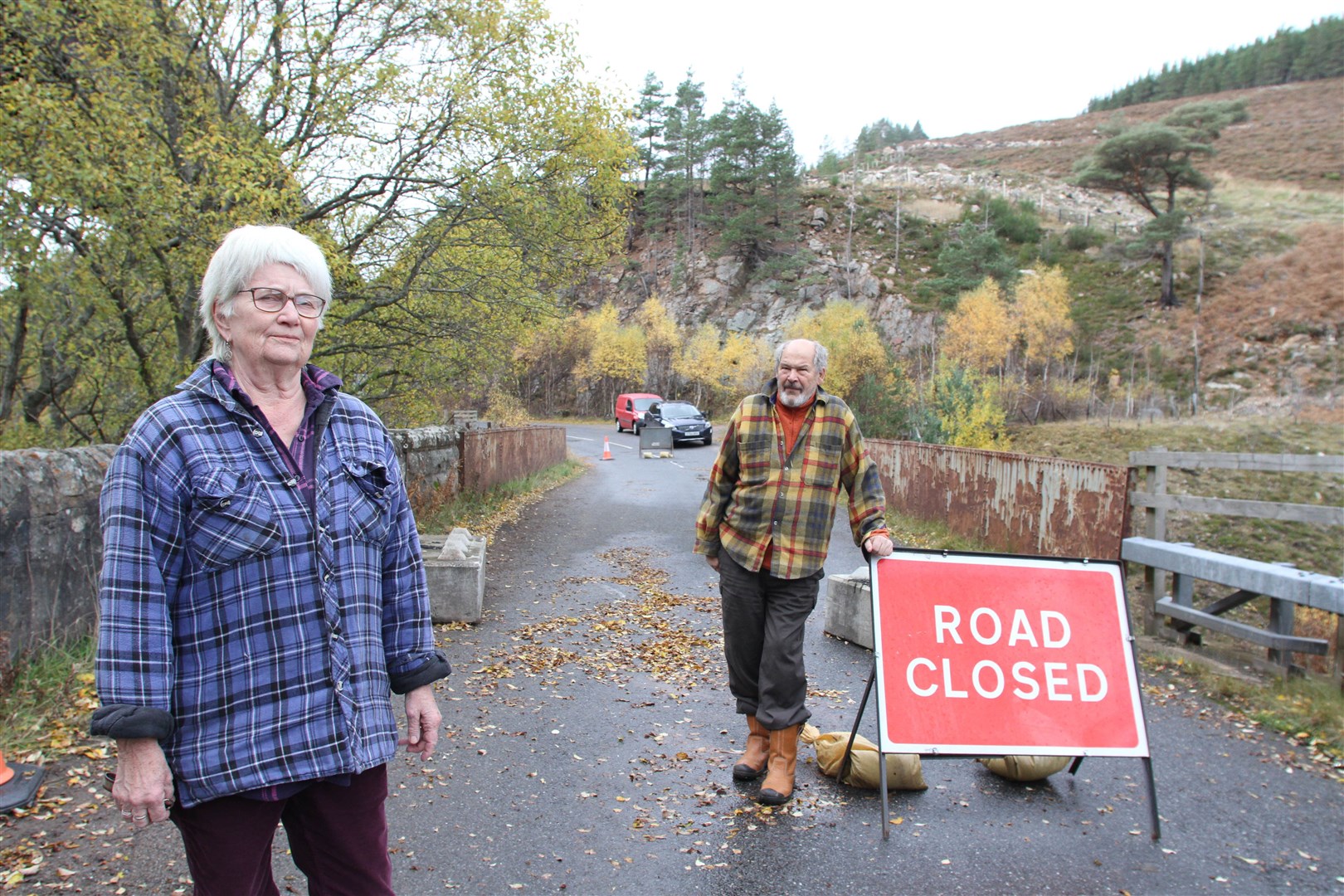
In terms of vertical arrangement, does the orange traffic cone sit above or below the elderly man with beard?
below

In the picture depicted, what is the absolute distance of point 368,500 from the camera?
2.13 m

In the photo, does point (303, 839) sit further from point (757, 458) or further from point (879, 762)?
point (879, 762)

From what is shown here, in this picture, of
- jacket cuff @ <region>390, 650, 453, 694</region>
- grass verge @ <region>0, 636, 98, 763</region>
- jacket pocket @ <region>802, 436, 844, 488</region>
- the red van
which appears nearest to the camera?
jacket cuff @ <region>390, 650, 453, 694</region>

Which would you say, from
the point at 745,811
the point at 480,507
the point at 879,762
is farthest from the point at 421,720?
the point at 480,507

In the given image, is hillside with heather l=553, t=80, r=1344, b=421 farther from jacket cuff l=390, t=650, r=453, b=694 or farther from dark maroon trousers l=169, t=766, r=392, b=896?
dark maroon trousers l=169, t=766, r=392, b=896

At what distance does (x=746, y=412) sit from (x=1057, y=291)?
5779cm

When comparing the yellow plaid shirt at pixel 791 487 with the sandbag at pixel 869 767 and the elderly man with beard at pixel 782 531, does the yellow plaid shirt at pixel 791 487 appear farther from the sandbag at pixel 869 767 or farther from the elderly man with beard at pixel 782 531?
the sandbag at pixel 869 767

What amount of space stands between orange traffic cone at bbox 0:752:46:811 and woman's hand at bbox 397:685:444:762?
2.61 metres

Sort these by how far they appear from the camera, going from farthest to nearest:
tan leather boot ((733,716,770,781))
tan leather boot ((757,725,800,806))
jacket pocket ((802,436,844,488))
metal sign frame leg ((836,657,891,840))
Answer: tan leather boot ((733,716,770,781)), jacket pocket ((802,436,844,488)), tan leather boot ((757,725,800,806)), metal sign frame leg ((836,657,891,840))

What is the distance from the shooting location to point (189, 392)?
1.96 metres

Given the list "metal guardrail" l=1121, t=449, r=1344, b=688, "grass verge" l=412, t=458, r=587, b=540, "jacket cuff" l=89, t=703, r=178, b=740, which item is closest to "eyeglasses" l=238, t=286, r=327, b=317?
"jacket cuff" l=89, t=703, r=178, b=740

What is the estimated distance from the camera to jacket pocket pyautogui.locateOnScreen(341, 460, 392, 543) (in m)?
2.09

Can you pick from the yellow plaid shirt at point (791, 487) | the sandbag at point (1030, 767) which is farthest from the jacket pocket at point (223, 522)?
the sandbag at point (1030, 767)

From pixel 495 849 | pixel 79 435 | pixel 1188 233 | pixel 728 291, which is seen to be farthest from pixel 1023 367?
pixel 495 849
